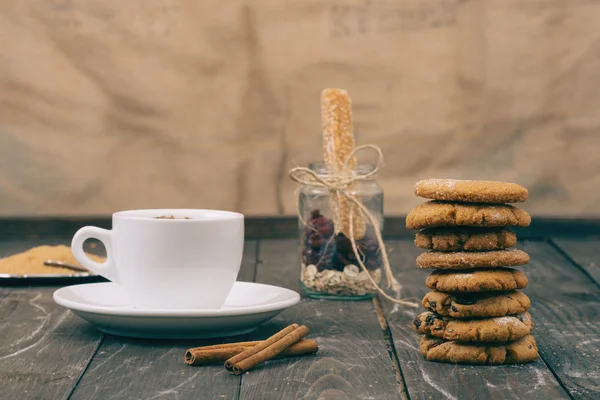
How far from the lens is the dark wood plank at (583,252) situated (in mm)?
1585

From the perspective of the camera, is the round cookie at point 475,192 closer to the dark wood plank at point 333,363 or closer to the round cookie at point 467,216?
the round cookie at point 467,216

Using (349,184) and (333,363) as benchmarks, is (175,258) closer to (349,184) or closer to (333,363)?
(333,363)

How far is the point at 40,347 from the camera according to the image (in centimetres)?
98

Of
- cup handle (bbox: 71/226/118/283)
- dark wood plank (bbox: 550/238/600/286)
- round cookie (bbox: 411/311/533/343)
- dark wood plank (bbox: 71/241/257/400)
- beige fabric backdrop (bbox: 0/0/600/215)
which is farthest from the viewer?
beige fabric backdrop (bbox: 0/0/600/215)

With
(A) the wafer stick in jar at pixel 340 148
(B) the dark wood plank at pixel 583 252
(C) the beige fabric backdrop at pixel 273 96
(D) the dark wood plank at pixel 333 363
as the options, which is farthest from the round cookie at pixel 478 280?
(C) the beige fabric backdrop at pixel 273 96

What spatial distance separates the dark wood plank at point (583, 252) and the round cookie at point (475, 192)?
612 millimetres

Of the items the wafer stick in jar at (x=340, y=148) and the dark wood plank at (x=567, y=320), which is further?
the wafer stick in jar at (x=340, y=148)

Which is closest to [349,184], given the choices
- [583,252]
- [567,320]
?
[567,320]

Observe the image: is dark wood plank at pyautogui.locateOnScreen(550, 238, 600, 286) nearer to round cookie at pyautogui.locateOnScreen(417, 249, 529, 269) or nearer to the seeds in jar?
the seeds in jar

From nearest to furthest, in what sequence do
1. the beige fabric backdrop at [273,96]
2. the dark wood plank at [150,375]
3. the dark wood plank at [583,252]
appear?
the dark wood plank at [150,375]
the dark wood plank at [583,252]
the beige fabric backdrop at [273,96]

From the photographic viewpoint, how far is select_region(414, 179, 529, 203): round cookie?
93 cm

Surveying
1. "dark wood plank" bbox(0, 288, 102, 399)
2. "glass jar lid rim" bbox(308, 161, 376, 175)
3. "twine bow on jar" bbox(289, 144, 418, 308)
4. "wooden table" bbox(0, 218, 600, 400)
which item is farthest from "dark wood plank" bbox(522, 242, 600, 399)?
"dark wood plank" bbox(0, 288, 102, 399)

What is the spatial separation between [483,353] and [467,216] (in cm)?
15

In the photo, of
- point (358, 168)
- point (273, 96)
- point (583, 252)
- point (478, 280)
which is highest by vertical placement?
point (273, 96)
